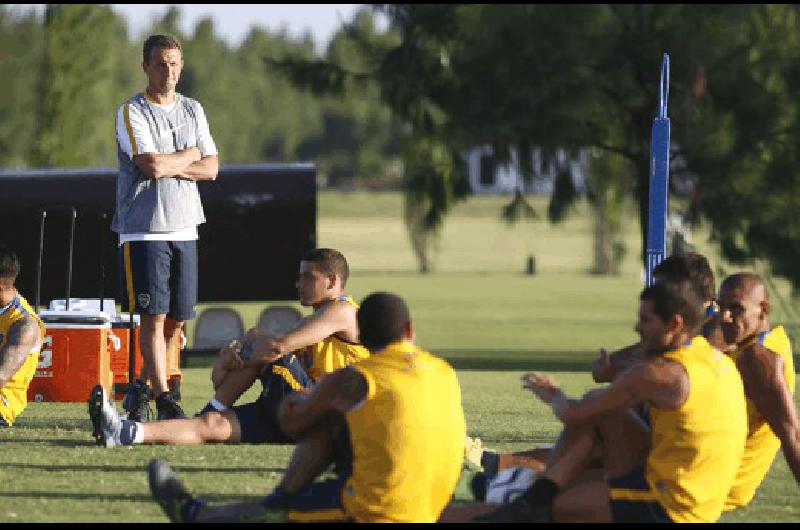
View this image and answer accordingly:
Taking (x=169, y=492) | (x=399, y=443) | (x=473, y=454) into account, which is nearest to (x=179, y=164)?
(x=473, y=454)

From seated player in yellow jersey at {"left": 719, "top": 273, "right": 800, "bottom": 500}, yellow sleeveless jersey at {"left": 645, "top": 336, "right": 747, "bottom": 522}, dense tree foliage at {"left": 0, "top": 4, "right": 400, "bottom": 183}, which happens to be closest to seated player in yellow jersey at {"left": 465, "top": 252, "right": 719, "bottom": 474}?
seated player in yellow jersey at {"left": 719, "top": 273, "right": 800, "bottom": 500}

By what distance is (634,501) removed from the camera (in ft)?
23.2

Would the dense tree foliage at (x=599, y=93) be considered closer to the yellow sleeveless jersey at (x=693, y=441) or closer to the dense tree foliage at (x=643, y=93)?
the dense tree foliage at (x=643, y=93)

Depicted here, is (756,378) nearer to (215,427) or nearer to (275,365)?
(275,365)

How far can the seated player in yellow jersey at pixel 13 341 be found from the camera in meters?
10.7

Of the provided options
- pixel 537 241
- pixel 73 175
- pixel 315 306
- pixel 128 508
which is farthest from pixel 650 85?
pixel 537 241

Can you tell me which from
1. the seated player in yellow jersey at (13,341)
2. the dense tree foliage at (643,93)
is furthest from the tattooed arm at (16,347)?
the dense tree foliage at (643,93)

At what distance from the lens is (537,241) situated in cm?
7556

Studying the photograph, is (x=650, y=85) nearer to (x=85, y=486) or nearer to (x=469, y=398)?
(x=469, y=398)

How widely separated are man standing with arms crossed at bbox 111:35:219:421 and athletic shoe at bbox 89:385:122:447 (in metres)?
0.83

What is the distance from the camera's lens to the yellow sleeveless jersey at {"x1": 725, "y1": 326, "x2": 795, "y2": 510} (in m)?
8.16

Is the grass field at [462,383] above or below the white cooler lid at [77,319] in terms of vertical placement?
below

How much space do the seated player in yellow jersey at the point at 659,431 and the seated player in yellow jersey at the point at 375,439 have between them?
15.4 inches

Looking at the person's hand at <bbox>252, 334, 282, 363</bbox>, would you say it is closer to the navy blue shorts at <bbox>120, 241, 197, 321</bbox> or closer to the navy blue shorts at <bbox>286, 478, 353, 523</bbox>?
the navy blue shorts at <bbox>120, 241, 197, 321</bbox>
